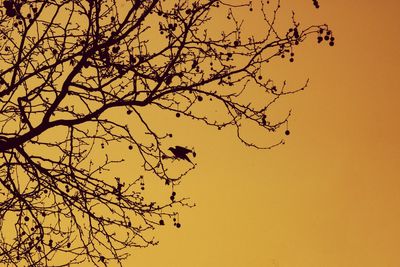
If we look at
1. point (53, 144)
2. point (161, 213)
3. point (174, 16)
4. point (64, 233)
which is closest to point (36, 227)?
point (64, 233)

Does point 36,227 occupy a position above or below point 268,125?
above

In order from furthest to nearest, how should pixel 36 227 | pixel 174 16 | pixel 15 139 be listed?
pixel 36 227 → pixel 174 16 → pixel 15 139

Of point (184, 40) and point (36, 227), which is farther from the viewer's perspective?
point (36, 227)

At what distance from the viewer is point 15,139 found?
18.2 feet

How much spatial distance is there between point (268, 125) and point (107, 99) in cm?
139

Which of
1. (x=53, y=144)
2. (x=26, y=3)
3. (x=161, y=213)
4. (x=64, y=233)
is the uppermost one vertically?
(x=26, y=3)

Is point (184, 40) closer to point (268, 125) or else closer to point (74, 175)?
point (268, 125)

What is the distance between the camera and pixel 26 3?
6.06m

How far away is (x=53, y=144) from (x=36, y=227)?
2.58 ft

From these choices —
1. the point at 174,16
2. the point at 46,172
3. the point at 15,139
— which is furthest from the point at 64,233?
the point at 174,16

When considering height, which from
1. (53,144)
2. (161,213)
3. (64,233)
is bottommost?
(161,213)

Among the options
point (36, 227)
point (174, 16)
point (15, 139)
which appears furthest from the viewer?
point (36, 227)

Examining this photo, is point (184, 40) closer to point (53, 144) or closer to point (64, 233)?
point (53, 144)

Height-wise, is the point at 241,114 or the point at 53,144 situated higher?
the point at 53,144
